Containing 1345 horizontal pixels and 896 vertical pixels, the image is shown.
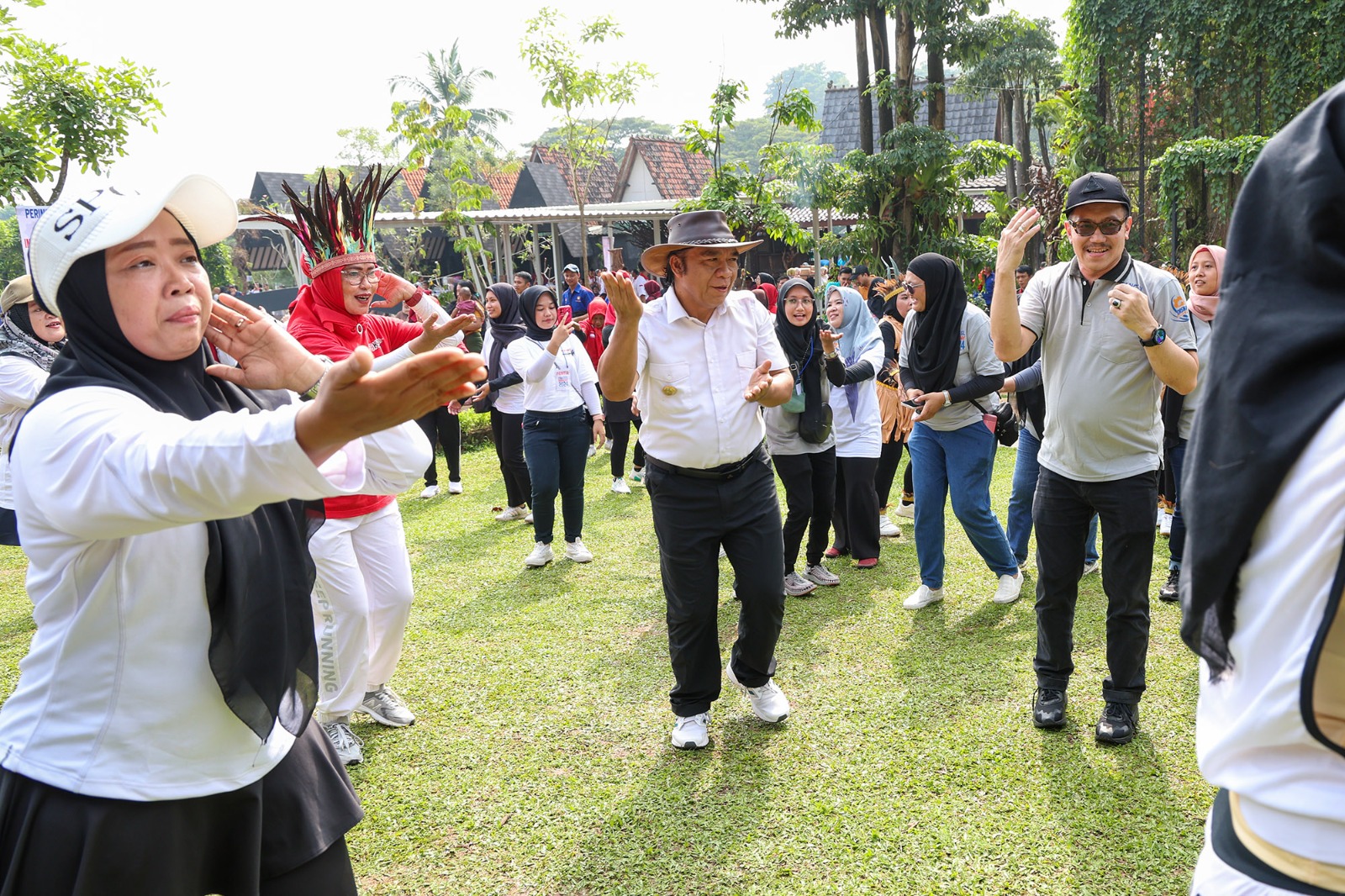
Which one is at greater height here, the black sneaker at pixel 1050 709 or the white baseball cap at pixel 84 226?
the white baseball cap at pixel 84 226

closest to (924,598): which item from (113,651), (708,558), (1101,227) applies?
(708,558)

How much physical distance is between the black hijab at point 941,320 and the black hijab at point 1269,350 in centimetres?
427

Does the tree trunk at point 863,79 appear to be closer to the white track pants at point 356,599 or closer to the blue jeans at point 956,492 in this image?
the blue jeans at point 956,492

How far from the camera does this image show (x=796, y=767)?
155 inches

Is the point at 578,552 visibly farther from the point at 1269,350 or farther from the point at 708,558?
the point at 1269,350

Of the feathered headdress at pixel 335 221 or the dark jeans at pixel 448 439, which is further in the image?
the dark jeans at pixel 448 439

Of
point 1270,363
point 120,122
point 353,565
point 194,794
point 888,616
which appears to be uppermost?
point 120,122

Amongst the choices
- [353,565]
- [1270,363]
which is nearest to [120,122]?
[353,565]

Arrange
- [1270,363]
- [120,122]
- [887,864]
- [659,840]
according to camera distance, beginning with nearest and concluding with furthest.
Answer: [1270,363] < [887,864] < [659,840] < [120,122]

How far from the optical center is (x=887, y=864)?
321 cm

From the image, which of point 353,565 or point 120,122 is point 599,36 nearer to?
point 120,122

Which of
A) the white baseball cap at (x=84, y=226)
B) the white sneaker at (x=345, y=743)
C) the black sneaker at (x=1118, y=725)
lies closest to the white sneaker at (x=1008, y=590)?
the black sneaker at (x=1118, y=725)

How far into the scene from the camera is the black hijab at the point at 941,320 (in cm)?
543

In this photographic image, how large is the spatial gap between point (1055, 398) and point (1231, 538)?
9.29 ft
